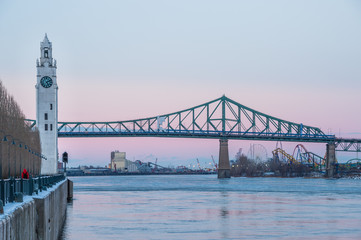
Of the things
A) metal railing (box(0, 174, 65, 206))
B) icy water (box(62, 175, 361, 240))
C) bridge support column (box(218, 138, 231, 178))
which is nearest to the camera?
metal railing (box(0, 174, 65, 206))

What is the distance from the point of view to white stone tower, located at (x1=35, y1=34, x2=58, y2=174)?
7881 cm

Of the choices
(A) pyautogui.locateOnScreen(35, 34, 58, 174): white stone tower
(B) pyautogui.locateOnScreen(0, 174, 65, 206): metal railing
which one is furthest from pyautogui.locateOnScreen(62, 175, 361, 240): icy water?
(A) pyautogui.locateOnScreen(35, 34, 58, 174): white stone tower

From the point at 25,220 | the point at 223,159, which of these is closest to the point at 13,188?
the point at 25,220

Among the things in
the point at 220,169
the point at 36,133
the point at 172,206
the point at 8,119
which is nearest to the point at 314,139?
the point at 220,169

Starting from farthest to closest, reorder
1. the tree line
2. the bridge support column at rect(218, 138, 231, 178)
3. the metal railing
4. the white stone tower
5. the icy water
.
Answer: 1. the bridge support column at rect(218, 138, 231, 178)
2. the white stone tower
3. the tree line
4. the icy water
5. the metal railing

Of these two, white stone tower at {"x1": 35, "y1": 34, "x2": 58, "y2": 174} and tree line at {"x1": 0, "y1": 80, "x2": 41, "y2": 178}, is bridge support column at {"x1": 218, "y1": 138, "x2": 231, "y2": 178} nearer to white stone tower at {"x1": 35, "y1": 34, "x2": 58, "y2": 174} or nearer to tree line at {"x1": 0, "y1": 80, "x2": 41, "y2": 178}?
white stone tower at {"x1": 35, "y1": 34, "x2": 58, "y2": 174}

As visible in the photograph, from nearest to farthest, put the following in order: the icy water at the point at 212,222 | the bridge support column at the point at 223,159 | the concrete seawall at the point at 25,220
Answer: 1. the concrete seawall at the point at 25,220
2. the icy water at the point at 212,222
3. the bridge support column at the point at 223,159

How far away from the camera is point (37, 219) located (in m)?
19.5

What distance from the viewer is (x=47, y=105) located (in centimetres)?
7881

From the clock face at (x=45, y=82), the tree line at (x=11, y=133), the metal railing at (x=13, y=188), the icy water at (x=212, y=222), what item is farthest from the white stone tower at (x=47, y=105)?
the metal railing at (x=13, y=188)

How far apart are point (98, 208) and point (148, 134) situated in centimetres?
10124

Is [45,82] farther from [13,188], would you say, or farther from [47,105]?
[13,188]

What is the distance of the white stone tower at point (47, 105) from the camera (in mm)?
Result: 78812

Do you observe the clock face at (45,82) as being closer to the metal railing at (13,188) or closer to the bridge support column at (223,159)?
the metal railing at (13,188)
